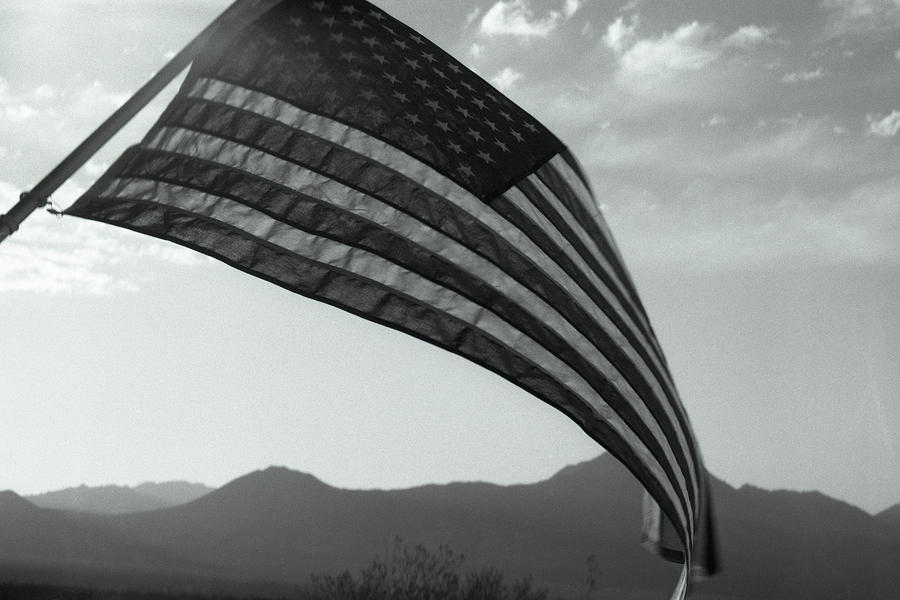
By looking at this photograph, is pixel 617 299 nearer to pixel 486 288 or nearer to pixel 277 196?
pixel 486 288

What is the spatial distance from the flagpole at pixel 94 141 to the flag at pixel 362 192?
26.6 inches

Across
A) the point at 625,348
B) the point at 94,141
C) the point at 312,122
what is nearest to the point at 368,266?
the point at 312,122

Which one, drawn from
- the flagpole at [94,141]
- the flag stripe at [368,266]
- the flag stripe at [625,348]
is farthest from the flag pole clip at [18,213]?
the flag stripe at [625,348]

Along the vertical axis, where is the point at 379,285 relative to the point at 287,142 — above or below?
below

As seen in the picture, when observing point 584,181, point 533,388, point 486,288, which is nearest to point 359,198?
point 486,288

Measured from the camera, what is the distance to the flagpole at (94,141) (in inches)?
259

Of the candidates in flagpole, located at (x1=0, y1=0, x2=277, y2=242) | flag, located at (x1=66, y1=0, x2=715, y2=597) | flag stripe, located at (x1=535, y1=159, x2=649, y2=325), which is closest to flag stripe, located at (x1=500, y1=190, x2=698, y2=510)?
flag, located at (x1=66, y1=0, x2=715, y2=597)

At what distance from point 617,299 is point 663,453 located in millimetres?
1321

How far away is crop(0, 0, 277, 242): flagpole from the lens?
658cm

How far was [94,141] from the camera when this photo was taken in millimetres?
6648

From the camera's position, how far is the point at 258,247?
7.57 metres

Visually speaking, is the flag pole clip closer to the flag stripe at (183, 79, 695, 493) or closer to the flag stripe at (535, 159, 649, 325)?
the flag stripe at (183, 79, 695, 493)

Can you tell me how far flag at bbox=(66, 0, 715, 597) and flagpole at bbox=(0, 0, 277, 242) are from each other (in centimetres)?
68

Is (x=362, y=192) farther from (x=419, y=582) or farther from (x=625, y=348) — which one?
Answer: (x=419, y=582)
